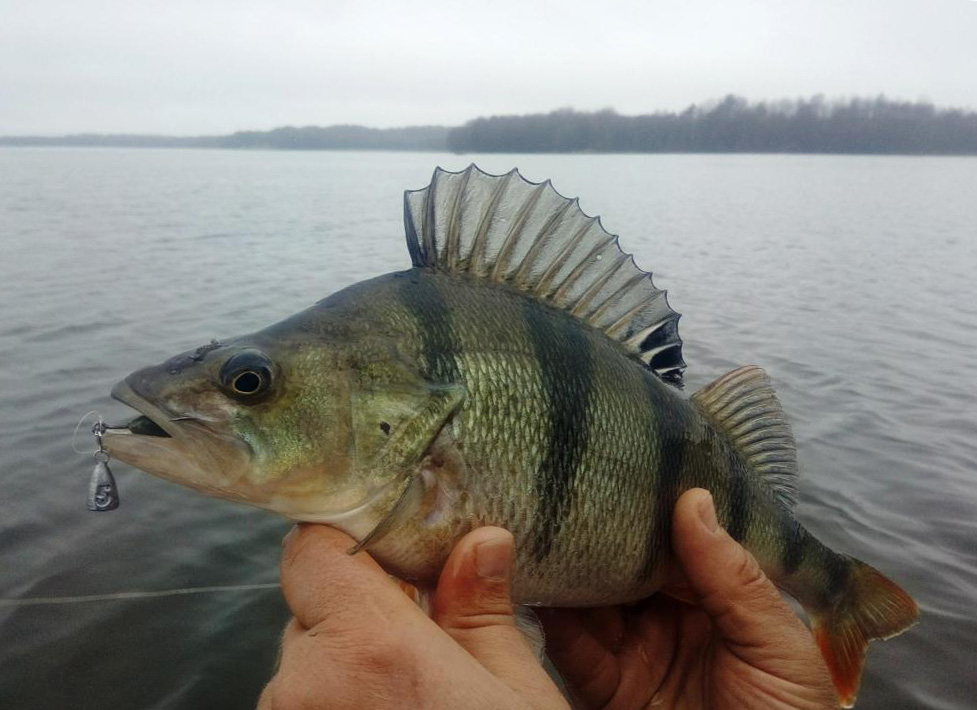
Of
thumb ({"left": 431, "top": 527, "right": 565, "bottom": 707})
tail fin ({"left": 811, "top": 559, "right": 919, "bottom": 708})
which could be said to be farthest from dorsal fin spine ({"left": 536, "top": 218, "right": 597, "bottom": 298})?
tail fin ({"left": 811, "top": 559, "right": 919, "bottom": 708})

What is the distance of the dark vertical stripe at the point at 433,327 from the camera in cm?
186

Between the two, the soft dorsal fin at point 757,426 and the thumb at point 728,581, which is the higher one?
the soft dorsal fin at point 757,426

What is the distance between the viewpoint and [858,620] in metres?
2.57

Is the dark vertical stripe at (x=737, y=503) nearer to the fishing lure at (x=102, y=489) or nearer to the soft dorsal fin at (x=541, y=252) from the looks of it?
the soft dorsal fin at (x=541, y=252)

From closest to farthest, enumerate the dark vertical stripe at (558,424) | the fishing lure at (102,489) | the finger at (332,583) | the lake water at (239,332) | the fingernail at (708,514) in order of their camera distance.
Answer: the finger at (332,583)
the fishing lure at (102,489)
the dark vertical stripe at (558,424)
the fingernail at (708,514)
the lake water at (239,332)

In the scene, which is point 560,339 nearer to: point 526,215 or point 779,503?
point 526,215

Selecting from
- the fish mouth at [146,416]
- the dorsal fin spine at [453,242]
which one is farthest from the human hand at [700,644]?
the fish mouth at [146,416]

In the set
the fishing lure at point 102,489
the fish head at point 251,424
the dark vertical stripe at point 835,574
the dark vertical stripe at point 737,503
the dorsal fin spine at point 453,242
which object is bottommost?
the dark vertical stripe at point 835,574

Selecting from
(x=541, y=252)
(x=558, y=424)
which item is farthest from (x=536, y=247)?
(x=558, y=424)

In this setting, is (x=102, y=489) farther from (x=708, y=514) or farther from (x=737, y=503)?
(x=737, y=503)

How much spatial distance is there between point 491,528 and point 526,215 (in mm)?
1031

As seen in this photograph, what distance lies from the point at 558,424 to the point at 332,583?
0.74 m

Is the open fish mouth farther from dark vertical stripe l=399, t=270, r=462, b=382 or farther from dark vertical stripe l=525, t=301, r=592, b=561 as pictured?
dark vertical stripe l=525, t=301, r=592, b=561

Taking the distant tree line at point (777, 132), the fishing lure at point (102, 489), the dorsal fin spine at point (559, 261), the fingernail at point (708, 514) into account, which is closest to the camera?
the fishing lure at point (102, 489)
